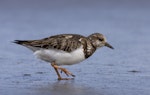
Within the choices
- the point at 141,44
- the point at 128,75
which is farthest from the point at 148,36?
the point at 128,75

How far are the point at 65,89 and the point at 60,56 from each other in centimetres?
104

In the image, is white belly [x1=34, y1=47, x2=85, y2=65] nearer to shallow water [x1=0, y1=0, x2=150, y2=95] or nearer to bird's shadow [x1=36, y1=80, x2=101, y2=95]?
shallow water [x1=0, y1=0, x2=150, y2=95]

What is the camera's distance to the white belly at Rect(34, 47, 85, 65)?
27.0 feet

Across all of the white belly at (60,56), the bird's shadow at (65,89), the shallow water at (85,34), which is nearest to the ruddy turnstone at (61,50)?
the white belly at (60,56)

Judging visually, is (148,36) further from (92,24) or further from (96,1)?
(96,1)

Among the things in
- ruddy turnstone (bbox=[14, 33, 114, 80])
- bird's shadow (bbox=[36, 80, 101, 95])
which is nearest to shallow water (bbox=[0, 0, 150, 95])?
bird's shadow (bbox=[36, 80, 101, 95])

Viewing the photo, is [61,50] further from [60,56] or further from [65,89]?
[65,89]

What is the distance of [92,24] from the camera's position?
46.4 ft

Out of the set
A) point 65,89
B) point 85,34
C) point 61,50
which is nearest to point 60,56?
point 61,50

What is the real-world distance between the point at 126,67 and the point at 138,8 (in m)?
7.71

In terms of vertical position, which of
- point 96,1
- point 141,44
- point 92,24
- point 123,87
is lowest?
point 123,87

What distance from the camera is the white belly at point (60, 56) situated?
8242 mm

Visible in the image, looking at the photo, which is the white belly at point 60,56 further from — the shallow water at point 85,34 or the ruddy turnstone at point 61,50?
the shallow water at point 85,34

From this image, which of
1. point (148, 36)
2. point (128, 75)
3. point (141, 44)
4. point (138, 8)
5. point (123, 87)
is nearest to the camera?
point (123, 87)
